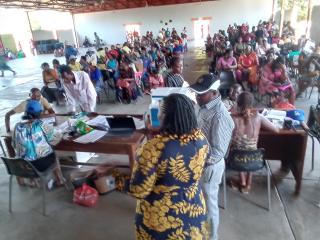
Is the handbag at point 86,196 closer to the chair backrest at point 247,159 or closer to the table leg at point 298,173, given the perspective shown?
the chair backrest at point 247,159

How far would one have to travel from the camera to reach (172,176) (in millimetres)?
1370

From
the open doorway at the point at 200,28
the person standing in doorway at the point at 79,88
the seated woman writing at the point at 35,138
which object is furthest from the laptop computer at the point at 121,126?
the open doorway at the point at 200,28

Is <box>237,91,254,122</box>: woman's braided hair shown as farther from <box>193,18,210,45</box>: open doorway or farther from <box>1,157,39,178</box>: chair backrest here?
<box>193,18,210,45</box>: open doorway

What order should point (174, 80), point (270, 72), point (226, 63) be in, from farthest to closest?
point (226, 63)
point (270, 72)
point (174, 80)

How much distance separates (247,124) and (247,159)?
1.07 ft

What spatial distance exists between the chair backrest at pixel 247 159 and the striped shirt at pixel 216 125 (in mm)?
684

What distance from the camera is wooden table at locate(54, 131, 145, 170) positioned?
→ 278cm

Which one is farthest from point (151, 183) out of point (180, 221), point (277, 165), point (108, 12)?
point (108, 12)

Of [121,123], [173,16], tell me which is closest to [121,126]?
[121,123]

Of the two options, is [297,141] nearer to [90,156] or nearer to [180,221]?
[180,221]

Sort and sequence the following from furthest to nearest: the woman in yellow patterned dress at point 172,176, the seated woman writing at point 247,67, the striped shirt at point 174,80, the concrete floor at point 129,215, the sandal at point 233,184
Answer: the seated woman writing at point 247,67
the striped shirt at point 174,80
the sandal at point 233,184
the concrete floor at point 129,215
the woman in yellow patterned dress at point 172,176

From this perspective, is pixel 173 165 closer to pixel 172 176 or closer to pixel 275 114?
pixel 172 176

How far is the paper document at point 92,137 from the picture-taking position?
2877 millimetres

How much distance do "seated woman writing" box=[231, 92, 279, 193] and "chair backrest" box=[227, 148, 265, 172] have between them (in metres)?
0.11
